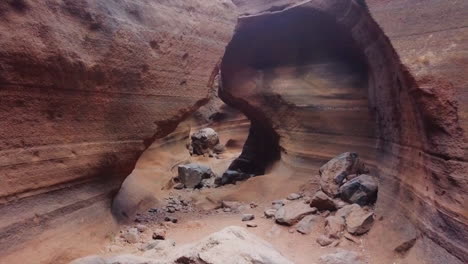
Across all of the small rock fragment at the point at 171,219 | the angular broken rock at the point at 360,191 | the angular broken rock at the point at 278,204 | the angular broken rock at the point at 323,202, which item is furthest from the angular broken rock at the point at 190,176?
the angular broken rock at the point at 360,191

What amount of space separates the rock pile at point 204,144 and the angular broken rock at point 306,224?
6.92 m

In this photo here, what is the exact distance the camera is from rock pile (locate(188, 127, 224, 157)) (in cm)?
1058

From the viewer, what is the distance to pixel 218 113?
13.0 m

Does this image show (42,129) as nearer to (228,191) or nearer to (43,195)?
(43,195)

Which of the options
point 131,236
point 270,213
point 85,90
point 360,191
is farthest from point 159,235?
point 360,191

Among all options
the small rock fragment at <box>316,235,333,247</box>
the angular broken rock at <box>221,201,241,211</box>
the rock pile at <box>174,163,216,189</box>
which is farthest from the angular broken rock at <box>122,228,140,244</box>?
the rock pile at <box>174,163,216,189</box>

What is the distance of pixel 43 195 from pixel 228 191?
3.10m

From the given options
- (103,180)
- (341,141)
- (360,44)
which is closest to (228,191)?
(341,141)

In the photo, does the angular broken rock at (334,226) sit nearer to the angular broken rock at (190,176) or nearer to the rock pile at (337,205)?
the rock pile at (337,205)

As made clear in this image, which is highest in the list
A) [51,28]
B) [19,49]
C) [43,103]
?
[51,28]

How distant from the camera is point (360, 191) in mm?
3834

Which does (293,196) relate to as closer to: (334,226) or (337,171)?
(337,171)

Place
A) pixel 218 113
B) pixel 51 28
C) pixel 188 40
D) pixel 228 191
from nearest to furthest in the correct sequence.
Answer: pixel 51 28 < pixel 188 40 < pixel 228 191 < pixel 218 113

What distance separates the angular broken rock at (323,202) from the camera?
379 centimetres
